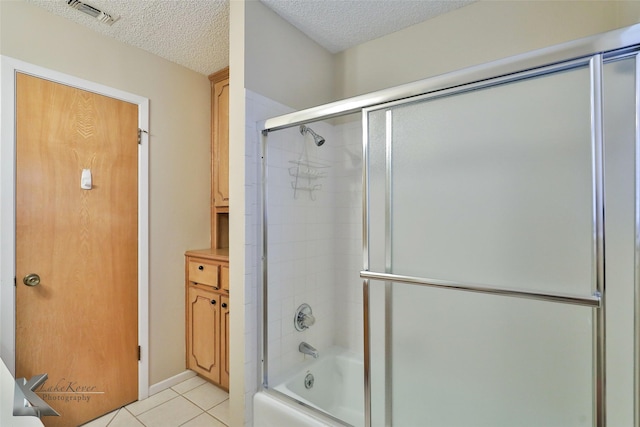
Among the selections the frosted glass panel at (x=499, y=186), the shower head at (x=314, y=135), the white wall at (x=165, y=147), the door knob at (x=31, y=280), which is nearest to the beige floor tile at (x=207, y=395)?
the white wall at (x=165, y=147)

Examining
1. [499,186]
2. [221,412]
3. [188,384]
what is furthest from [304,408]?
[499,186]

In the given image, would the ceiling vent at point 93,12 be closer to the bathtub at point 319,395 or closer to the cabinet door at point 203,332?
the cabinet door at point 203,332

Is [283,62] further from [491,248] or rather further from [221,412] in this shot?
[221,412]

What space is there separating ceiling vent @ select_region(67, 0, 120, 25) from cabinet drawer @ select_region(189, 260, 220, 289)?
1.65 m

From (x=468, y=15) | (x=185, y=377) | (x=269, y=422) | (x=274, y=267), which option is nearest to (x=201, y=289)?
(x=185, y=377)

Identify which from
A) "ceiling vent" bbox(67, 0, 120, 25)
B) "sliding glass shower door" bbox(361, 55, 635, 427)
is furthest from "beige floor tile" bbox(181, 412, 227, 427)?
"ceiling vent" bbox(67, 0, 120, 25)

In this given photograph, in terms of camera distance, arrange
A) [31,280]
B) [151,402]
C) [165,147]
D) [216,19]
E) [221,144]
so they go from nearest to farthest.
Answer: [31,280]
[216,19]
[151,402]
[165,147]
[221,144]

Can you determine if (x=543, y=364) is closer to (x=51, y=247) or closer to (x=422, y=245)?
(x=422, y=245)

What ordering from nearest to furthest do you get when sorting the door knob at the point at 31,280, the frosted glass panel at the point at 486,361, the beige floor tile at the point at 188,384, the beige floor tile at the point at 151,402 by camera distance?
the frosted glass panel at the point at 486,361
the door knob at the point at 31,280
the beige floor tile at the point at 151,402
the beige floor tile at the point at 188,384

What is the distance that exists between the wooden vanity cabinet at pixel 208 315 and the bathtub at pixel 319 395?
618 millimetres

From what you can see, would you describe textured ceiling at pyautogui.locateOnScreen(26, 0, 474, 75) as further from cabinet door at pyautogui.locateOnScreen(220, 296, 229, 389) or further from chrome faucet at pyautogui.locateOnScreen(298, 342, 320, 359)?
chrome faucet at pyautogui.locateOnScreen(298, 342, 320, 359)

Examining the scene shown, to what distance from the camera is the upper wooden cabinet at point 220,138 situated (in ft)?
8.14

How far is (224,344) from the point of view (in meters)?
2.11

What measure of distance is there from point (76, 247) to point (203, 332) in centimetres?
102
